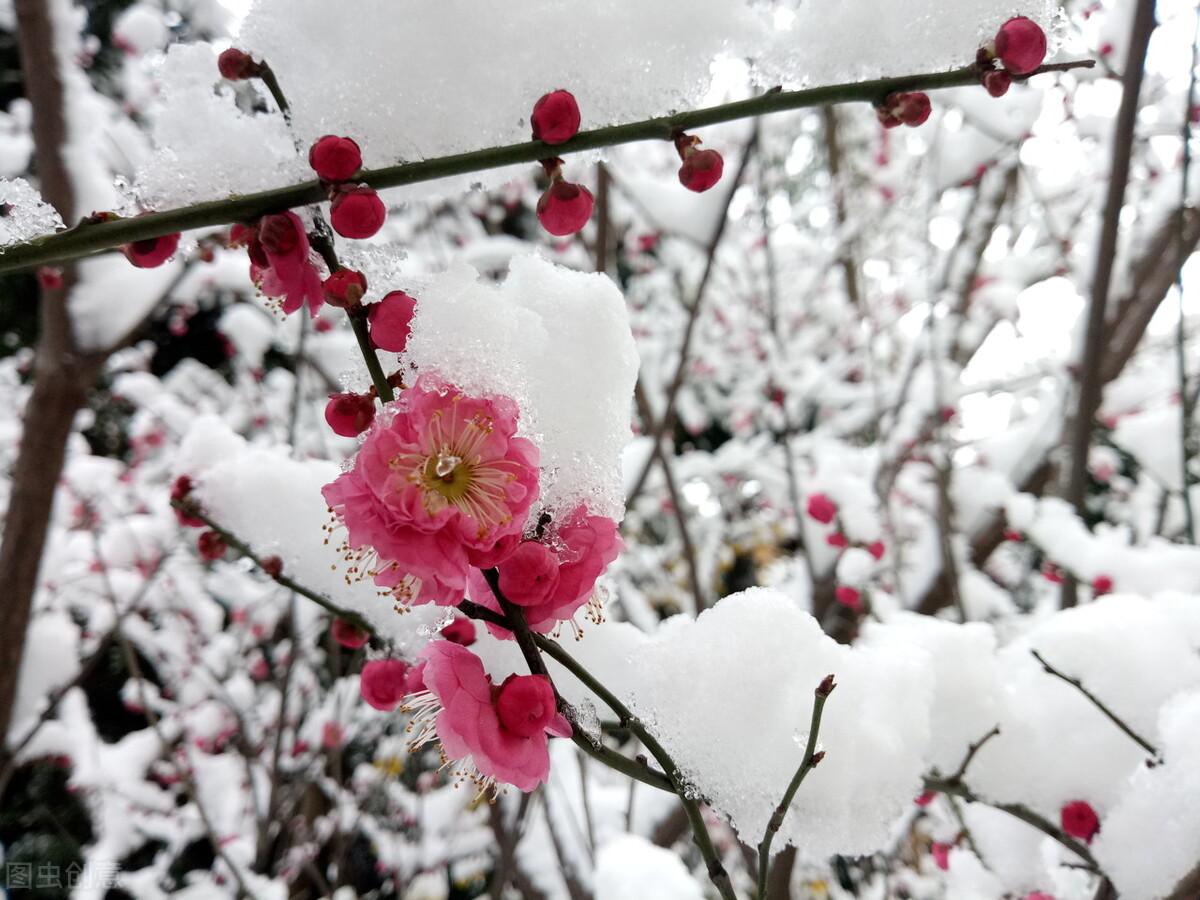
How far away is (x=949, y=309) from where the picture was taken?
3664 millimetres

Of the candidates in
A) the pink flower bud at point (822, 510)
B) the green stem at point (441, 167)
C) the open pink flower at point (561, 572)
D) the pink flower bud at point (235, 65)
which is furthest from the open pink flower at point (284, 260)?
the pink flower bud at point (822, 510)

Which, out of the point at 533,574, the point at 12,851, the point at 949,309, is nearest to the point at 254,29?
the point at 533,574

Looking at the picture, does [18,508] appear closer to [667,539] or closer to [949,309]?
[949,309]

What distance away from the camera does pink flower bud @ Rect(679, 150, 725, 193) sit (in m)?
0.67

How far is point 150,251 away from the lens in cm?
67

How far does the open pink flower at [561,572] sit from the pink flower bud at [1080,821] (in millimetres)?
695

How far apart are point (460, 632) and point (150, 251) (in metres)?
0.42

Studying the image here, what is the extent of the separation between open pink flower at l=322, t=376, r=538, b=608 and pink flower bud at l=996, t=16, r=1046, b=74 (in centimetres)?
46

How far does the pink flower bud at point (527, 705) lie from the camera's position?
54 cm

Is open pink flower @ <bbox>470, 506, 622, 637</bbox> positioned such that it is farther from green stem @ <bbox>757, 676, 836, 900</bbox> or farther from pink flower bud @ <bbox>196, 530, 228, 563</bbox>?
pink flower bud @ <bbox>196, 530, 228, 563</bbox>

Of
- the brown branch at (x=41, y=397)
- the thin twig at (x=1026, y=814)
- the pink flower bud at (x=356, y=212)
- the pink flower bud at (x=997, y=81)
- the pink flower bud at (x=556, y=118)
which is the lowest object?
the thin twig at (x=1026, y=814)

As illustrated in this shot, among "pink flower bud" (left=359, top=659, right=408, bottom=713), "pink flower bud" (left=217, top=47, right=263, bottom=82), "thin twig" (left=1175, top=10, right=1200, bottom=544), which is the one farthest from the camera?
"thin twig" (left=1175, top=10, right=1200, bottom=544)

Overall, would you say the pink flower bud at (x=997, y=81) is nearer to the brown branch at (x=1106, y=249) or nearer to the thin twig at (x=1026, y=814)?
the thin twig at (x=1026, y=814)

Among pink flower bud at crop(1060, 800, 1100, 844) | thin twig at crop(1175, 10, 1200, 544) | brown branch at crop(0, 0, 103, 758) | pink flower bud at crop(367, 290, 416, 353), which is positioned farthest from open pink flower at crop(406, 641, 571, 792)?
brown branch at crop(0, 0, 103, 758)
